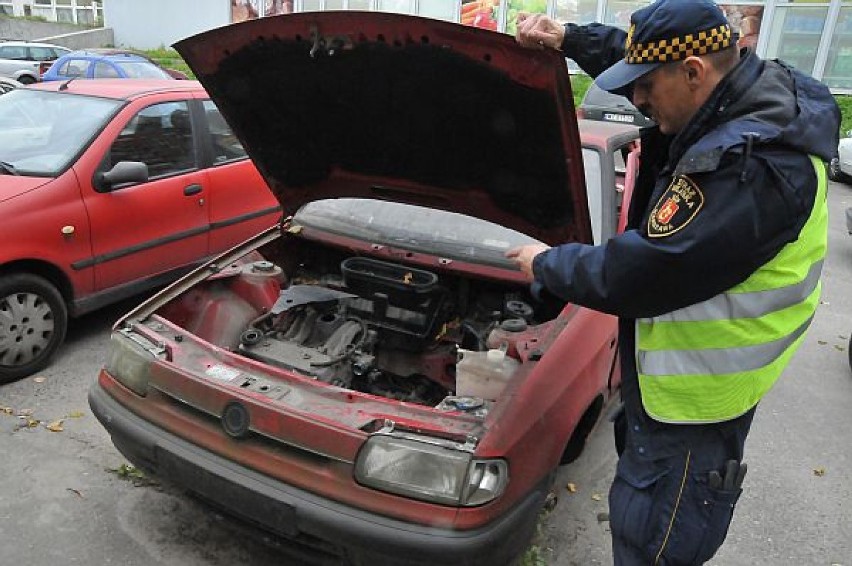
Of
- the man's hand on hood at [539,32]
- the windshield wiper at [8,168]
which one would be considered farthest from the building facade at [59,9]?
the man's hand on hood at [539,32]

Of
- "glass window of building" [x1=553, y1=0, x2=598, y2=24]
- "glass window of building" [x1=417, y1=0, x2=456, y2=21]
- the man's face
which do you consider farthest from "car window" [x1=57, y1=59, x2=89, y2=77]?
the man's face

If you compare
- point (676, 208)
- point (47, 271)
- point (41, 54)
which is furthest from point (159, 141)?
point (41, 54)

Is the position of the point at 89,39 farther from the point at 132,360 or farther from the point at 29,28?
the point at 132,360

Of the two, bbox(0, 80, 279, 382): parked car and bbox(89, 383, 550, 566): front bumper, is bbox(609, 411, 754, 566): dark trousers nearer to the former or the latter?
bbox(89, 383, 550, 566): front bumper

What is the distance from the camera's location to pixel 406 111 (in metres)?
2.64

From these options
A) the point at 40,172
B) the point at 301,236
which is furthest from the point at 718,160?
the point at 40,172

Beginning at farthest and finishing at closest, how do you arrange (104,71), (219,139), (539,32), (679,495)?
(104,71)
(219,139)
(539,32)
(679,495)

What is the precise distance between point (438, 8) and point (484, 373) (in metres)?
22.2

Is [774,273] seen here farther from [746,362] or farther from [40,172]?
[40,172]

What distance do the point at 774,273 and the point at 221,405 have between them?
68.8 inches

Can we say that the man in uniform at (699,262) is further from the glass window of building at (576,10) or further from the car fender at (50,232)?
the glass window of building at (576,10)

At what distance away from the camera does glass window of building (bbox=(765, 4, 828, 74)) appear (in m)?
18.4

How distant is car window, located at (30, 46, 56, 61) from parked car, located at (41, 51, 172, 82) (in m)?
5.49

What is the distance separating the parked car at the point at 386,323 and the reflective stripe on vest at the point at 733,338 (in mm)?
584
